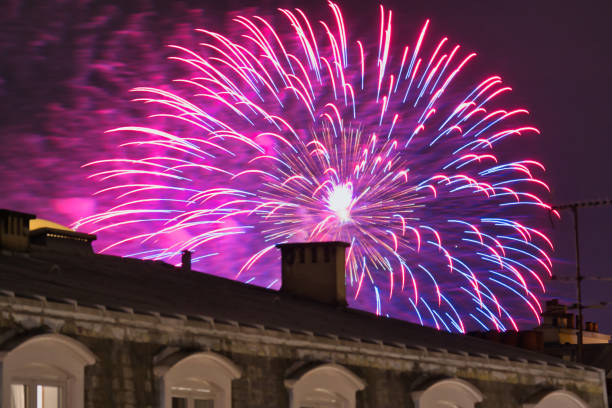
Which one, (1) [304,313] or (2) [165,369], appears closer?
(2) [165,369]

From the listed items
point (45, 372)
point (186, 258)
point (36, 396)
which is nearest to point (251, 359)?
point (45, 372)

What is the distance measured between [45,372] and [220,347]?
13.7ft

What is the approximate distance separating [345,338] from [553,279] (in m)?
25.3

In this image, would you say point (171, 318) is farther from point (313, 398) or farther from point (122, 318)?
point (313, 398)

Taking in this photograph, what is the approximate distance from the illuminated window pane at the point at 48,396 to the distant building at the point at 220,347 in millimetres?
15

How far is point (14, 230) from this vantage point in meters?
24.1

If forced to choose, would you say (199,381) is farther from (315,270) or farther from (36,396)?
(315,270)

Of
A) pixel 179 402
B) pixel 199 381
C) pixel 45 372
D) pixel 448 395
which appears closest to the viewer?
pixel 45 372

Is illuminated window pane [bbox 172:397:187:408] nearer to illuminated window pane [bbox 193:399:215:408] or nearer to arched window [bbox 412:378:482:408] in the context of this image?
illuminated window pane [bbox 193:399:215:408]

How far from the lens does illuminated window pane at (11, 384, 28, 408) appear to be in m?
17.9

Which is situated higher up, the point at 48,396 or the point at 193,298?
the point at 193,298

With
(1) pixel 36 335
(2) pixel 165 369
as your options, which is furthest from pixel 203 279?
(1) pixel 36 335

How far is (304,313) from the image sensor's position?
2911cm

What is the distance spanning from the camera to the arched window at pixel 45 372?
58.0 ft
